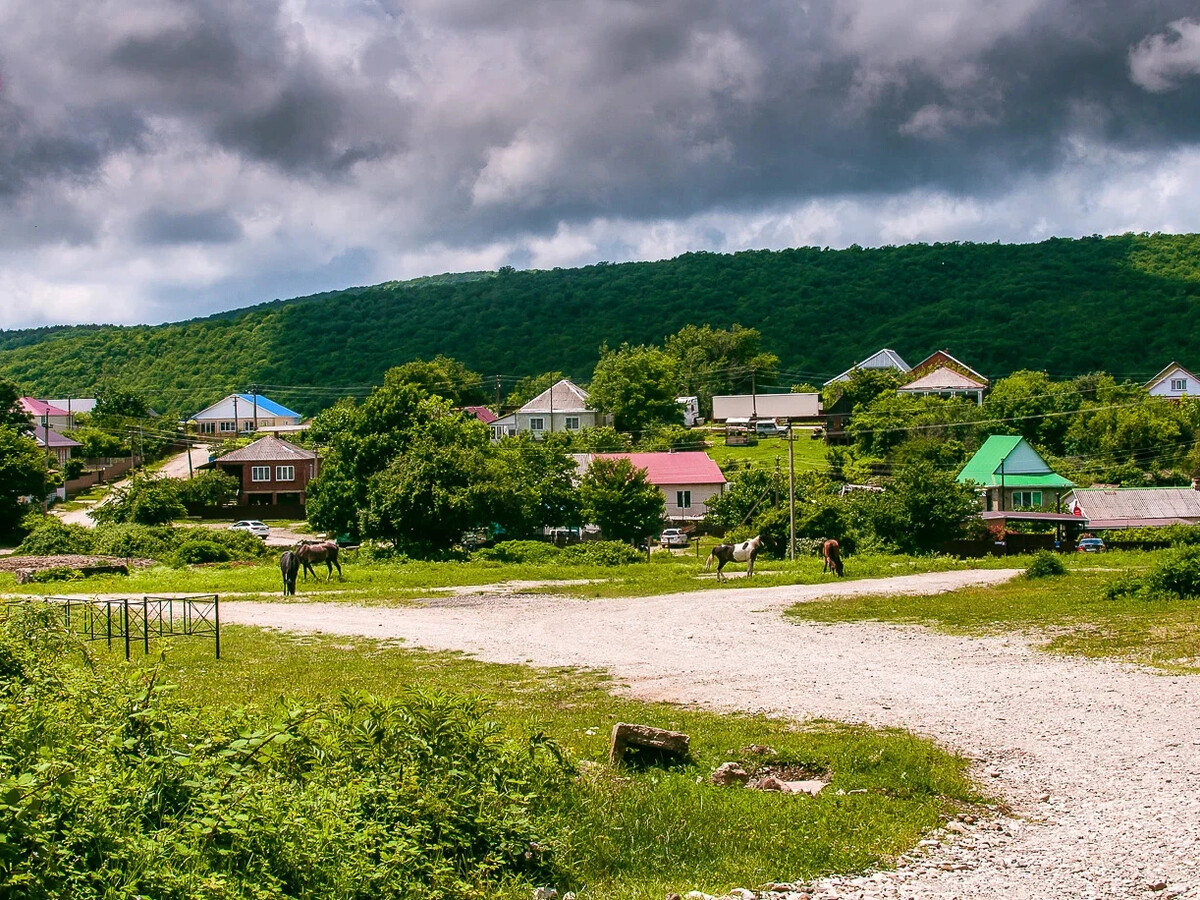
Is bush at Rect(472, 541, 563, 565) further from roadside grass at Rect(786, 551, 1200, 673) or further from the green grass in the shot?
the green grass

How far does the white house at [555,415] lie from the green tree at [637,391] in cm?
147

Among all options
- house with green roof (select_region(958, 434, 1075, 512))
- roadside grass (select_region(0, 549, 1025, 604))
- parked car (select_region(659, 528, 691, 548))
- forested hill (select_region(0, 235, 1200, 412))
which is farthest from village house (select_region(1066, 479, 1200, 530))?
forested hill (select_region(0, 235, 1200, 412))

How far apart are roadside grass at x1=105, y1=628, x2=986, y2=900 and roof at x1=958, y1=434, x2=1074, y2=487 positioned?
5244 centimetres

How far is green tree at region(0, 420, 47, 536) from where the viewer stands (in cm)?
5878

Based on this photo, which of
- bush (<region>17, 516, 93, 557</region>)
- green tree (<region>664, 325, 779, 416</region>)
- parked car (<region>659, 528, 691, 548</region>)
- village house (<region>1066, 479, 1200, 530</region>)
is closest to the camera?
bush (<region>17, 516, 93, 557</region>)

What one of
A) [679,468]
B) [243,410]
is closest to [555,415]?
[679,468]

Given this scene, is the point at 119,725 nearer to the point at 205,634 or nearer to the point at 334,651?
the point at 334,651

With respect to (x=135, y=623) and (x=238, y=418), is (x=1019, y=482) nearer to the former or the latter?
(x=135, y=623)

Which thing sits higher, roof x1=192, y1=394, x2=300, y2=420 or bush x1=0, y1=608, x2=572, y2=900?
roof x1=192, y1=394, x2=300, y2=420

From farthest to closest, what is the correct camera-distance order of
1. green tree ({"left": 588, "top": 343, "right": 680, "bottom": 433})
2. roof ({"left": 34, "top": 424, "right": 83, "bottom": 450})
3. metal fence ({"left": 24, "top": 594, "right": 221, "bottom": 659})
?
green tree ({"left": 588, "top": 343, "right": 680, "bottom": 433}), roof ({"left": 34, "top": 424, "right": 83, "bottom": 450}), metal fence ({"left": 24, "top": 594, "right": 221, "bottom": 659})

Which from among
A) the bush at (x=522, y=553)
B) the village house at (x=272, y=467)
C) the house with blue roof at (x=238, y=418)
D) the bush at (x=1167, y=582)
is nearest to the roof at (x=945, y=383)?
the village house at (x=272, y=467)

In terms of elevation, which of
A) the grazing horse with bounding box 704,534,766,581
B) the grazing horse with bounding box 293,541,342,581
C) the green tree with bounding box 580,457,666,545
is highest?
the green tree with bounding box 580,457,666,545

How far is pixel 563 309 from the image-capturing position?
167m

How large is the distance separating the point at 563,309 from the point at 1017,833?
Result: 526 ft
